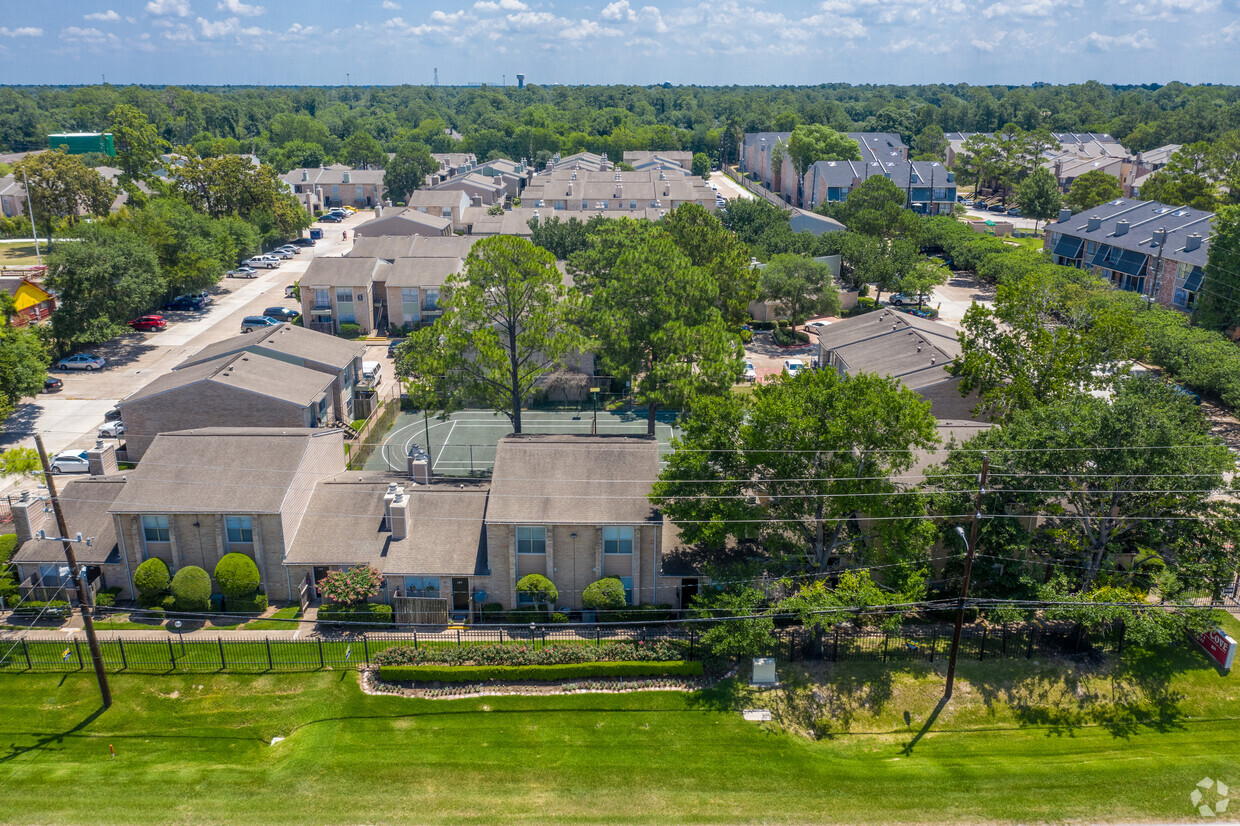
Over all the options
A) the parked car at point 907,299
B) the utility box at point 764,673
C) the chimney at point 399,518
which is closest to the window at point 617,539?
the utility box at point 764,673

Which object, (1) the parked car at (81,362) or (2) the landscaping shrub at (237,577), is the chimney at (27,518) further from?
(1) the parked car at (81,362)

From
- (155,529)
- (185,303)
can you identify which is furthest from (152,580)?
(185,303)

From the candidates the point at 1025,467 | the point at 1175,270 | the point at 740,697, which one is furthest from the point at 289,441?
the point at 1175,270

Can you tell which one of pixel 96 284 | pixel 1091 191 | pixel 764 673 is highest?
pixel 1091 191

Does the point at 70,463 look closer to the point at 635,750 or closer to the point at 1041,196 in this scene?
the point at 635,750

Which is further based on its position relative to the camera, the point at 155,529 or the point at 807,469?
the point at 155,529

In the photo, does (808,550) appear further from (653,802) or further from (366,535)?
(366,535)
